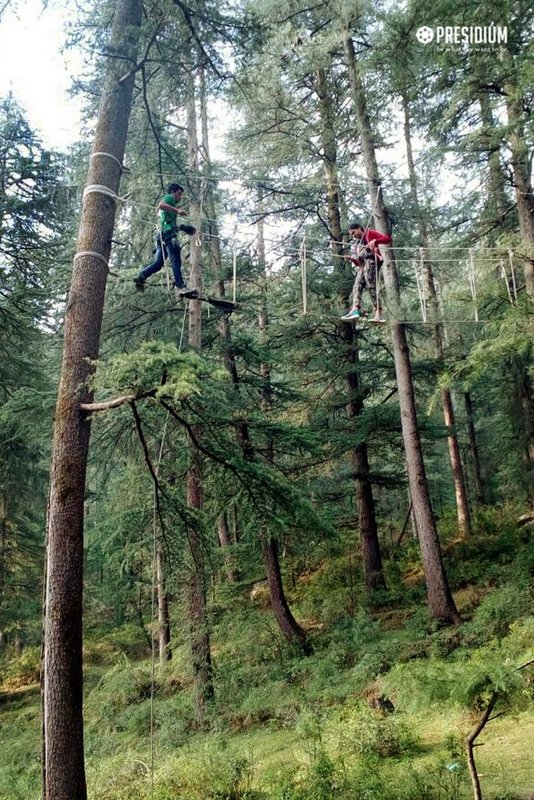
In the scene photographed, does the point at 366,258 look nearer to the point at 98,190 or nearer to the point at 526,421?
the point at 98,190

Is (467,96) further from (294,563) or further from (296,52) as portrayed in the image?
(294,563)

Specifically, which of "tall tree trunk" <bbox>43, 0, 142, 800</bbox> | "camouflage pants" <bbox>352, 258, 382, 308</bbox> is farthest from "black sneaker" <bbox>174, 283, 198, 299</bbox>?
"camouflage pants" <bbox>352, 258, 382, 308</bbox>

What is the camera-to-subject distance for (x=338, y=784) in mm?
4625

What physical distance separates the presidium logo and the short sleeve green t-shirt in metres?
3.95

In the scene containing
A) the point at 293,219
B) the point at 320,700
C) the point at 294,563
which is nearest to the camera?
the point at 320,700

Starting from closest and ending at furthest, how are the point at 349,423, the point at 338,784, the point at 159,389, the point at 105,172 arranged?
the point at 159,389 < the point at 338,784 < the point at 105,172 < the point at 349,423

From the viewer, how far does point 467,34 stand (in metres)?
6.95

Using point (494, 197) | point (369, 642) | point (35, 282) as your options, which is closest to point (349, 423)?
point (369, 642)

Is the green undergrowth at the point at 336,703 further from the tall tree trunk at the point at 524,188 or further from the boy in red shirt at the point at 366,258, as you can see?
the tall tree trunk at the point at 524,188

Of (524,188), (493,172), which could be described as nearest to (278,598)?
(524,188)

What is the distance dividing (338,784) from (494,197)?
12.2m

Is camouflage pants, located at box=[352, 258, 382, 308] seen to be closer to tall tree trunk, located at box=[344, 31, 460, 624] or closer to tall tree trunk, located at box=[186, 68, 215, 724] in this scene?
tall tree trunk, located at box=[344, 31, 460, 624]

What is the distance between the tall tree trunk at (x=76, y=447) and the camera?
424cm

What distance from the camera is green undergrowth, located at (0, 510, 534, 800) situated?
14.1 feet
